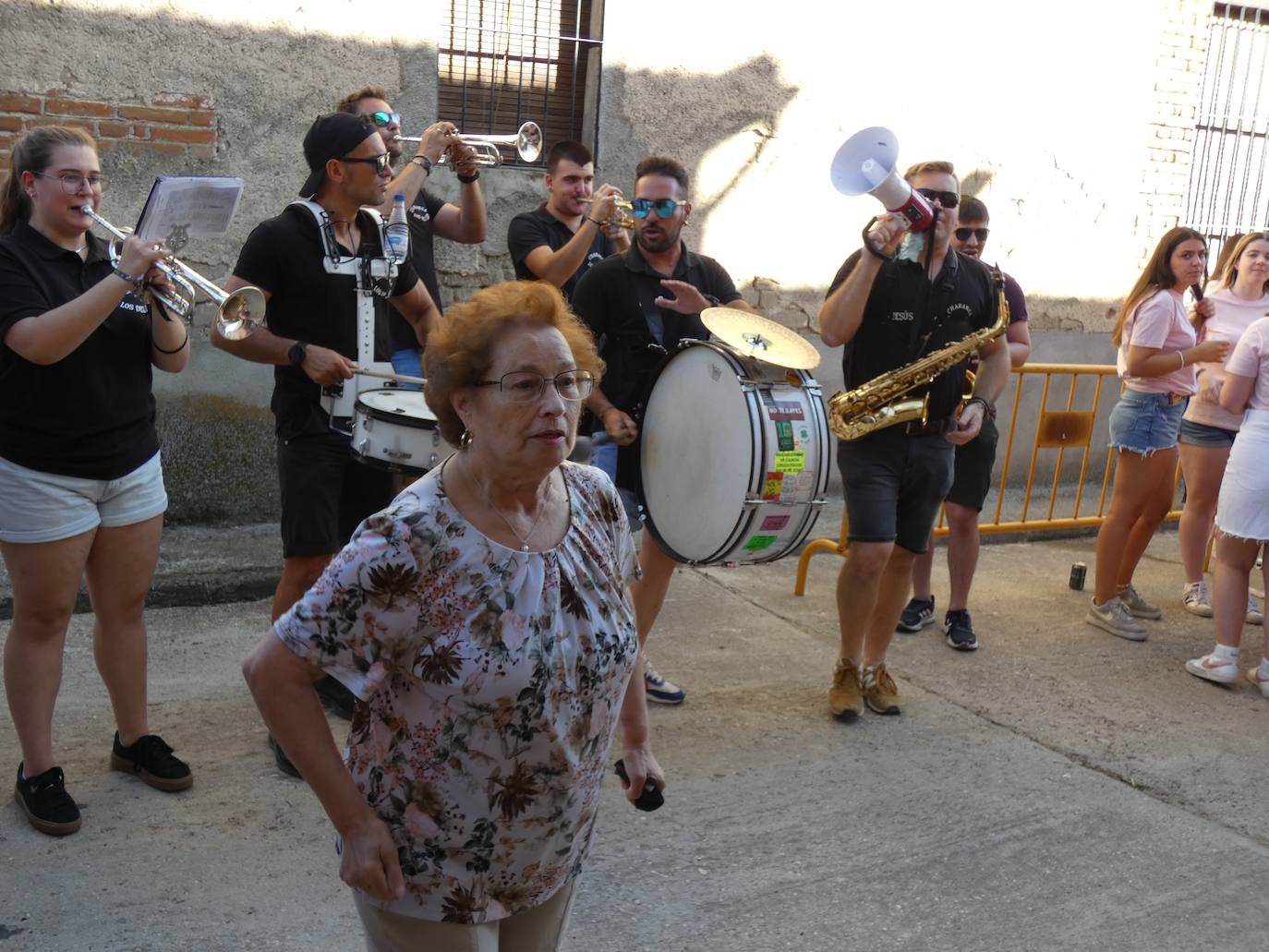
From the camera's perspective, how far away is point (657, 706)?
476 cm

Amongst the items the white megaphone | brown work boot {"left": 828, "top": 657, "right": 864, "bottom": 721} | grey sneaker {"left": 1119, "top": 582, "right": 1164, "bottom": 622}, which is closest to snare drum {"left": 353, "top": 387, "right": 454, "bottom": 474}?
the white megaphone

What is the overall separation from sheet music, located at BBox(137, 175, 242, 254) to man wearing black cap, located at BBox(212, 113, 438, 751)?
1.07 ft

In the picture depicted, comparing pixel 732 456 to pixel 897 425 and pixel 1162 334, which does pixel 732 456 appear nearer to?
pixel 897 425

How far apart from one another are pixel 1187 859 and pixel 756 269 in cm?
448

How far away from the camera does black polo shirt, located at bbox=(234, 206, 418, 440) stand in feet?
12.9

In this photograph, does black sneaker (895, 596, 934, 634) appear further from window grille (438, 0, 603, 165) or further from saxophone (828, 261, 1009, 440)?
window grille (438, 0, 603, 165)

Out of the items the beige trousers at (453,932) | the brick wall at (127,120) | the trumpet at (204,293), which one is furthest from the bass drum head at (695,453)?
the brick wall at (127,120)

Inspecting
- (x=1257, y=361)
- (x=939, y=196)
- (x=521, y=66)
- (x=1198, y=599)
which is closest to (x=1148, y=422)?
(x=1257, y=361)

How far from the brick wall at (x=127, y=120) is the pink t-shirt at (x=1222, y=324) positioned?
490cm

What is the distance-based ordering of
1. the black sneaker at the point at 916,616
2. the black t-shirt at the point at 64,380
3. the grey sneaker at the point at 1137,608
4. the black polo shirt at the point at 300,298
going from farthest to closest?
the grey sneaker at the point at 1137,608, the black sneaker at the point at 916,616, the black polo shirt at the point at 300,298, the black t-shirt at the point at 64,380

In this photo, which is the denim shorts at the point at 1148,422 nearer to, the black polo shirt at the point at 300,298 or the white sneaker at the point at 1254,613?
the white sneaker at the point at 1254,613

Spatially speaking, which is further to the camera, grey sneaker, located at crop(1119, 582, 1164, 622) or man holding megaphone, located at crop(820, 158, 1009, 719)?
grey sneaker, located at crop(1119, 582, 1164, 622)

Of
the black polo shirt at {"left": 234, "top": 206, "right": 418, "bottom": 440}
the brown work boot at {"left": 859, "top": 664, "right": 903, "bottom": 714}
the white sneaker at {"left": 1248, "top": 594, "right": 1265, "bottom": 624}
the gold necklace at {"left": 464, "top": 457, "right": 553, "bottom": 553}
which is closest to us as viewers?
the gold necklace at {"left": 464, "top": 457, "right": 553, "bottom": 553}

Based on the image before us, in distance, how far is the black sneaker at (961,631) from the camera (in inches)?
223
